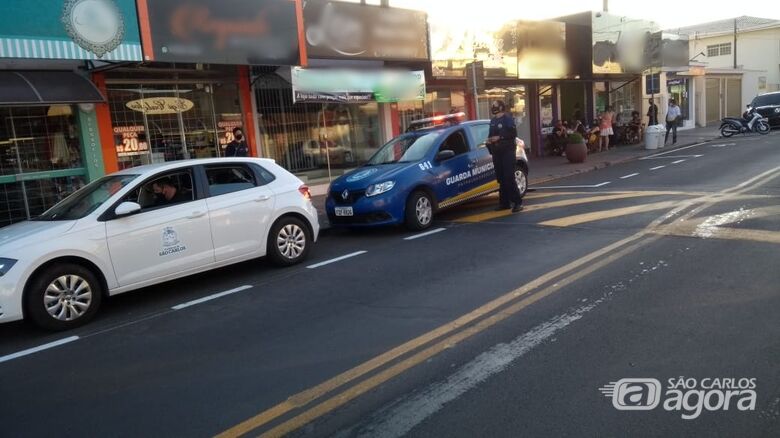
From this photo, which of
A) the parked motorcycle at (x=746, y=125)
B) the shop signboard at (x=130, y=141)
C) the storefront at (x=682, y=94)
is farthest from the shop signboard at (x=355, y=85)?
the storefront at (x=682, y=94)

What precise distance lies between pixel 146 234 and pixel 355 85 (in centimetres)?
870

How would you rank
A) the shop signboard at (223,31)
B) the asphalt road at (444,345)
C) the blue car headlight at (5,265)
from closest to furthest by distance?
the asphalt road at (444,345) < the blue car headlight at (5,265) < the shop signboard at (223,31)

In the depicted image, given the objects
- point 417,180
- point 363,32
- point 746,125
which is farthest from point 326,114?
point 746,125

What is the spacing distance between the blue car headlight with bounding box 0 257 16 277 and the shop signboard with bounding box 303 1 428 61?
9.23m

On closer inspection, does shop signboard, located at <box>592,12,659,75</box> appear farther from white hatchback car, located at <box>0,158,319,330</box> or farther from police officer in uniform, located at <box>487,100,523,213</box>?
white hatchback car, located at <box>0,158,319,330</box>

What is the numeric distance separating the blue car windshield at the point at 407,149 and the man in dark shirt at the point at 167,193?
14.1 ft

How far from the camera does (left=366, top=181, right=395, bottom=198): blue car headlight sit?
9.54 metres

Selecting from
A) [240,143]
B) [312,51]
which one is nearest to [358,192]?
[240,143]

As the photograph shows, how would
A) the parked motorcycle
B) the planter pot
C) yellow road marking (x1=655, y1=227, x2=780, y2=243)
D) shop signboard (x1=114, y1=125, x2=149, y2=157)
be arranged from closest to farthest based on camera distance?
yellow road marking (x1=655, y1=227, x2=780, y2=243), shop signboard (x1=114, y1=125, x2=149, y2=157), the planter pot, the parked motorcycle

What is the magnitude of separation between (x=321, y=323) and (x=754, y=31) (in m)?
60.7

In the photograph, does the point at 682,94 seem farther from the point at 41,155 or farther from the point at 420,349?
the point at 420,349

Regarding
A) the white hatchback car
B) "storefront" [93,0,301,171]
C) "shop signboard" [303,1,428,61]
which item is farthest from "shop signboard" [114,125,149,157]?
the white hatchback car

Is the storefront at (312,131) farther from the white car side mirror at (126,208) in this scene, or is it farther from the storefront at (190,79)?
the white car side mirror at (126,208)

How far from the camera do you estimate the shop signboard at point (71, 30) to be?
9195 millimetres
